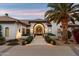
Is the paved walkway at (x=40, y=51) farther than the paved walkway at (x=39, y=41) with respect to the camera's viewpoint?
No

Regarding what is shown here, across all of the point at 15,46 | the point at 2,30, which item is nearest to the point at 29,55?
the point at 15,46

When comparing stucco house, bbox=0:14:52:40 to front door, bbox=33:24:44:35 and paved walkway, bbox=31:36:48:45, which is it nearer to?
front door, bbox=33:24:44:35

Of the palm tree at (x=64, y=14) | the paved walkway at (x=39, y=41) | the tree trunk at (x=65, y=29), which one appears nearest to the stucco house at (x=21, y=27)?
the paved walkway at (x=39, y=41)

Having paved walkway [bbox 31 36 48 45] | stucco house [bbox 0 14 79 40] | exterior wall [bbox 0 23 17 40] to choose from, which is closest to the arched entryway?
stucco house [bbox 0 14 79 40]

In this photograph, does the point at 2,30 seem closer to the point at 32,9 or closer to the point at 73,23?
the point at 32,9

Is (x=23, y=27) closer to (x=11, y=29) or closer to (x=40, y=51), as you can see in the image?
(x=11, y=29)

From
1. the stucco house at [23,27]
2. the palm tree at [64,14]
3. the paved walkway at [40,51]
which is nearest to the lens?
the paved walkway at [40,51]

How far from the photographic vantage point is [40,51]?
10836mm

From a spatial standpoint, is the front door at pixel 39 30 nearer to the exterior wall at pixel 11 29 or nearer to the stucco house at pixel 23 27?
the stucco house at pixel 23 27

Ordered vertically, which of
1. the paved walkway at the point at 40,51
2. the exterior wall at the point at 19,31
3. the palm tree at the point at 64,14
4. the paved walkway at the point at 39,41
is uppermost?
the palm tree at the point at 64,14

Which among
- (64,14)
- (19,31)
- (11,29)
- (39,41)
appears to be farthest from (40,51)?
(64,14)

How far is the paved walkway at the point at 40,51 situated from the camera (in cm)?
1071

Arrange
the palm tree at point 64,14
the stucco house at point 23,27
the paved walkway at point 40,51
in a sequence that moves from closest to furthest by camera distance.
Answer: the paved walkway at point 40,51
the palm tree at point 64,14
the stucco house at point 23,27

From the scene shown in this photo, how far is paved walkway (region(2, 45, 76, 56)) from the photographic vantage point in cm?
1071
